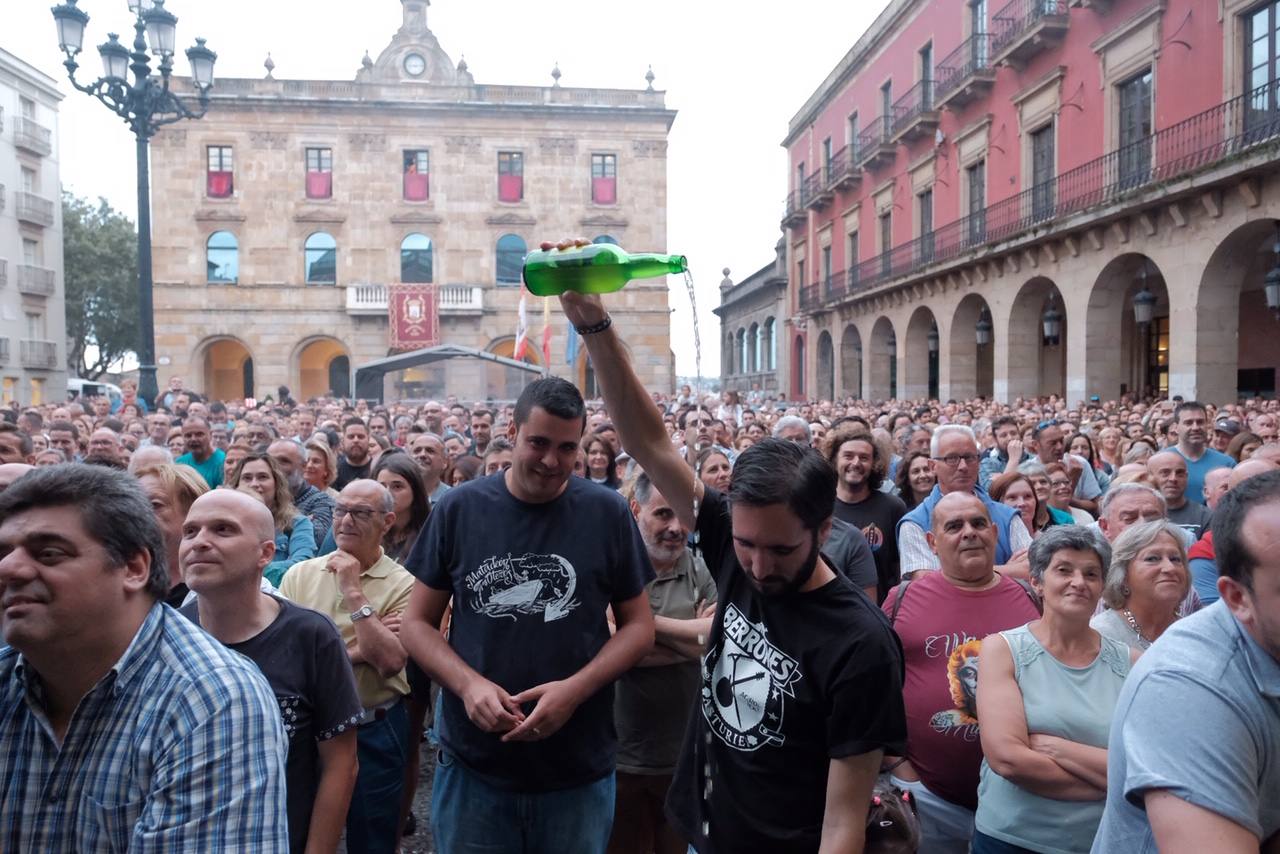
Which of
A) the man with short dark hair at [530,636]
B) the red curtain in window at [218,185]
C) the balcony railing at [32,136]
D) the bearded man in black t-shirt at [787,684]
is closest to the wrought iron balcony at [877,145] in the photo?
the red curtain in window at [218,185]

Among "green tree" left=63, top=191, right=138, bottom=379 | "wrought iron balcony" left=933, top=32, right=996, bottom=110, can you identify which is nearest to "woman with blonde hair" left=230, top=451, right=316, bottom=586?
"wrought iron balcony" left=933, top=32, right=996, bottom=110

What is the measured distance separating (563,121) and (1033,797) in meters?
35.6

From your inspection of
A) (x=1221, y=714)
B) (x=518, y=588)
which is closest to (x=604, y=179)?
(x=518, y=588)

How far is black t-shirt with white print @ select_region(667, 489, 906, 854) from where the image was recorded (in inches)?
79.7

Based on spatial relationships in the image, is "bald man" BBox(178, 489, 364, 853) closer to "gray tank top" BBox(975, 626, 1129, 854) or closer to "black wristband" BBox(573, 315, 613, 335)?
"black wristband" BBox(573, 315, 613, 335)

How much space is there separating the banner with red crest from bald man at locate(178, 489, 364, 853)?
33.0 metres

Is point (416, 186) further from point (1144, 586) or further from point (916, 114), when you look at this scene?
point (1144, 586)

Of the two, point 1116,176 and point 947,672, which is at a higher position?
point 1116,176

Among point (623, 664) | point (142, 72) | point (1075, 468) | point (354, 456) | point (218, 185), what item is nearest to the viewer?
point (623, 664)

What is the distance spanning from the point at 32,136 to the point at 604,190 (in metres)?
21.5

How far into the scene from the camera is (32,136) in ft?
111

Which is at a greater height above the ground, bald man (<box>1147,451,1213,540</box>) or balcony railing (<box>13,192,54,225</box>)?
balcony railing (<box>13,192,54,225</box>)

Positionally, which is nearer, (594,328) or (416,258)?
(594,328)

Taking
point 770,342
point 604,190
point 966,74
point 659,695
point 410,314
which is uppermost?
point 604,190
